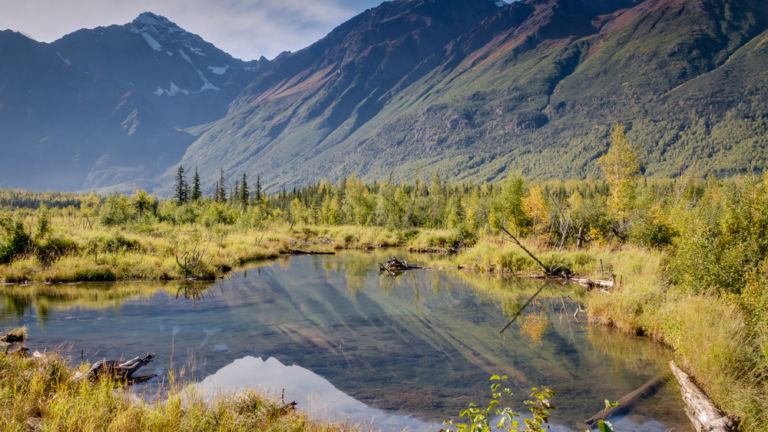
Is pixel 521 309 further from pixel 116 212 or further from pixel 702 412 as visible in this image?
pixel 116 212

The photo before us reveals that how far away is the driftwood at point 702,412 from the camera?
7.89 m

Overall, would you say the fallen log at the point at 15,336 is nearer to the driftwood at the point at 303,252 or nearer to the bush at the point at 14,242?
the bush at the point at 14,242

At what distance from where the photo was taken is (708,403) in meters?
8.70

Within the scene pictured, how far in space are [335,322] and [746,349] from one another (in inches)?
497

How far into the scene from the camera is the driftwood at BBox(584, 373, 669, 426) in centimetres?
904

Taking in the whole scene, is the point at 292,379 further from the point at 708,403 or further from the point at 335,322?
the point at 708,403

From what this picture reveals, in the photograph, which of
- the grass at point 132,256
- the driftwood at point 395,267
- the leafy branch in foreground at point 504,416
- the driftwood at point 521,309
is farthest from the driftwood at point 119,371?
the driftwood at point 395,267

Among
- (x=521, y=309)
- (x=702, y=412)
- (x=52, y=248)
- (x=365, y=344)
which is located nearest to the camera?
(x=702, y=412)

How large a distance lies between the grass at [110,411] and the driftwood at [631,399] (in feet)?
18.0

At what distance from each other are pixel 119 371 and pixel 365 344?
7022 mm

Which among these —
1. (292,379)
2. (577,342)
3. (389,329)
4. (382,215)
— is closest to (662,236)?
(577,342)

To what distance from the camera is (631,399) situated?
394 inches

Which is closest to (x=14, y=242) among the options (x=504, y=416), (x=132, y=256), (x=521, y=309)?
(x=132, y=256)

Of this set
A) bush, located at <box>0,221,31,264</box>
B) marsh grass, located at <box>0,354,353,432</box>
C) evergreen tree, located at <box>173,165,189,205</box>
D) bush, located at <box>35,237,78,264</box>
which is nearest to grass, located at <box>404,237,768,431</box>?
marsh grass, located at <box>0,354,353,432</box>
